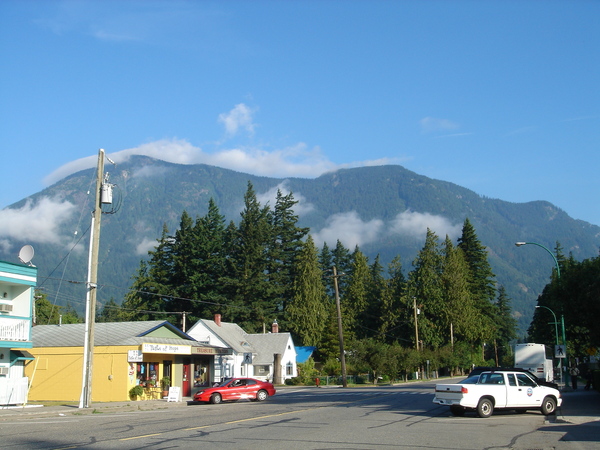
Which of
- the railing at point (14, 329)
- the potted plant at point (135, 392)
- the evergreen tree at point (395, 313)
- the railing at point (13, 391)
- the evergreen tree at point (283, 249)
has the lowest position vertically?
the potted plant at point (135, 392)

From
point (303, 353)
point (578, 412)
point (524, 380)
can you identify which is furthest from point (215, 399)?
point (303, 353)

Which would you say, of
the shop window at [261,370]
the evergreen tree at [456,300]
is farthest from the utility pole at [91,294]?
the evergreen tree at [456,300]

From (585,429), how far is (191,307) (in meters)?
61.3

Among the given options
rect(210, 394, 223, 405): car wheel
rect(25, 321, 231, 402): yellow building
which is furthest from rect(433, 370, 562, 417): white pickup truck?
rect(25, 321, 231, 402): yellow building

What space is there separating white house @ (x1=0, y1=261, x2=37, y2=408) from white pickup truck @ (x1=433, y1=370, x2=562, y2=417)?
1819 cm

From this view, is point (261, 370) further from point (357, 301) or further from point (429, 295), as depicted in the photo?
point (357, 301)

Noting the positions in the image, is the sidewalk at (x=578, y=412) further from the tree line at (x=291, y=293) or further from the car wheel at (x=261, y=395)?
the tree line at (x=291, y=293)

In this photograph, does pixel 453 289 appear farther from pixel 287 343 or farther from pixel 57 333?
pixel 57 333

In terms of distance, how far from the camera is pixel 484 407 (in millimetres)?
20719

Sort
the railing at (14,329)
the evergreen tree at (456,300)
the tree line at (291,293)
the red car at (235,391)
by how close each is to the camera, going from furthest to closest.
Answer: the evergreen tree at (456,300) < the tree line at (291,293) < the red car at (235,391) < the railing at (14,329)

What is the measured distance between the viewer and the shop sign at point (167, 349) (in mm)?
34000

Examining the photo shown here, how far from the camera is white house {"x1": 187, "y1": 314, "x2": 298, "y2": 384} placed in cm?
6025

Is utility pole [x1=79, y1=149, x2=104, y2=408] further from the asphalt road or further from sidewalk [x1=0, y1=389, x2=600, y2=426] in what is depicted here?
the asphalt road

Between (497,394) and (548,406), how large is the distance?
2331mm
